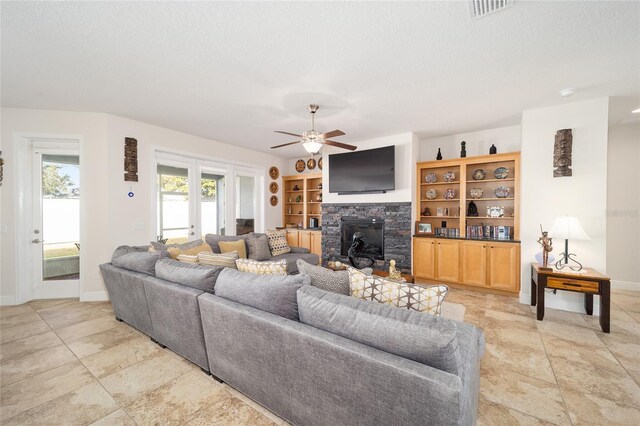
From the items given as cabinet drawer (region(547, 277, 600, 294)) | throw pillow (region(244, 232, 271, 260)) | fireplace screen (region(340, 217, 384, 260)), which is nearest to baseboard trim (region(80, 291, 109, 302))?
throw pillow (region(244, 232, 271, 260))

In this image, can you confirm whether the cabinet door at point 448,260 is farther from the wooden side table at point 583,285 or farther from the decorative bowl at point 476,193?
the wooden side table at point 583,285

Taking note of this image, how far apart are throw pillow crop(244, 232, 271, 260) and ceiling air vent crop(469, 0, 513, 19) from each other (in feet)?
13.2

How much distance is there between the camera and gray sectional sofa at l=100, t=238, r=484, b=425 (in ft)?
3.71

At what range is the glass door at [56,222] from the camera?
388 centimetres

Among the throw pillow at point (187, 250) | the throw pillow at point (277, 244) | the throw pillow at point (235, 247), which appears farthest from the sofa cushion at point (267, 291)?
the throw pillow at point (277, 244)

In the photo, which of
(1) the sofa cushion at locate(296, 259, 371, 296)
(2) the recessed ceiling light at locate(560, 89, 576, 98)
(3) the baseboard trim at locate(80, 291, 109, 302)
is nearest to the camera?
(1) the sofa cushion at locate(296, 259, 371, 296)

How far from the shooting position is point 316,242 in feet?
20.0

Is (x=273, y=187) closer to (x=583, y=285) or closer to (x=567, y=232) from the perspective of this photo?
(x=567, y=232)

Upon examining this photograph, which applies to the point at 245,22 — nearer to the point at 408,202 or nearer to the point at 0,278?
the point at 408,202

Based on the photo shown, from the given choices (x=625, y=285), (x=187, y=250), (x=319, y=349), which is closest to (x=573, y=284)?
(x=625, y=285)

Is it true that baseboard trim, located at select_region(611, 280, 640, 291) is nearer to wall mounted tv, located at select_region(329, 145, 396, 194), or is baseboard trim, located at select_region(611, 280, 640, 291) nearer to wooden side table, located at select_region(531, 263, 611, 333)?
wooden side table, located at select_region(531, 263, 611, 333)

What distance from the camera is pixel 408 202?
482cm

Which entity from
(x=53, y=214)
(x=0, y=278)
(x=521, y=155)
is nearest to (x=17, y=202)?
(x=53, y=214)

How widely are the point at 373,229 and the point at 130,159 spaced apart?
4.19m
